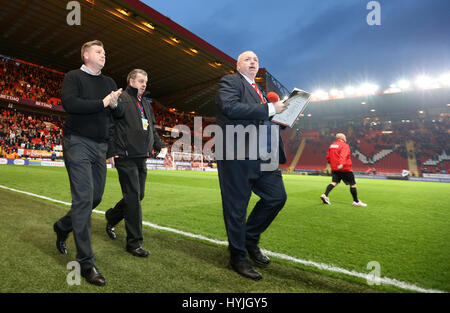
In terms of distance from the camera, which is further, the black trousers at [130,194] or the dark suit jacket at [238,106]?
the black trousers at [130,194]

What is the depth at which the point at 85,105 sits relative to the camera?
2301 millimetres

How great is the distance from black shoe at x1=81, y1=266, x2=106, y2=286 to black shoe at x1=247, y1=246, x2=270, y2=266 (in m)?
1.33

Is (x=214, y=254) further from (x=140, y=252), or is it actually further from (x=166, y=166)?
(x=166, y=166)

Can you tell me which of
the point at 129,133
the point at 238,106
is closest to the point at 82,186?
the point at 129,133

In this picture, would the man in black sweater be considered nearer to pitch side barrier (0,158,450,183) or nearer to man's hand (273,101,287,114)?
man's hand (273,101,287,114)

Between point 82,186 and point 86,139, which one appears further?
point 86,139

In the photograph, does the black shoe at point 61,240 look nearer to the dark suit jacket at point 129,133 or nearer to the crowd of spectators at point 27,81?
the dark suit jacket at point 129,133

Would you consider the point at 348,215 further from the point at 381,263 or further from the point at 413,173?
the point at 413,173

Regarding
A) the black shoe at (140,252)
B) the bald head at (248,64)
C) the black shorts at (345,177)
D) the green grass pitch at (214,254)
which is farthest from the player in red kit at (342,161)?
the black shoe at (140,252)

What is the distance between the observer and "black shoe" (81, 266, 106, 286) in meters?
2.11

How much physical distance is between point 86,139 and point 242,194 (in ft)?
4.77

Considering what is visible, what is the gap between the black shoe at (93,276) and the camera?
2.11 meters

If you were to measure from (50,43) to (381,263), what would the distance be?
2737 cm

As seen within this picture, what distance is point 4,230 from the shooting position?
11.4ft
